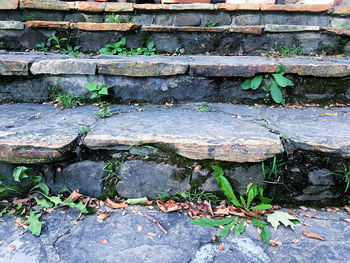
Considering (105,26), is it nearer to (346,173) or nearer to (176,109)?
(176,109)

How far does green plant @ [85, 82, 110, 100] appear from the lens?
5.33ft

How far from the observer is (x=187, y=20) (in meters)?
2.60

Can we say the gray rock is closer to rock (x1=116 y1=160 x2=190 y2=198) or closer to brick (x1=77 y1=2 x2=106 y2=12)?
rock (x1=116 y1=160 x2=190 y2=198)

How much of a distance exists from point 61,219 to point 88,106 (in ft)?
2.77

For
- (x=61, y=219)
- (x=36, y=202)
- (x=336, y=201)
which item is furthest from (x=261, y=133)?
(x=36, y=202)

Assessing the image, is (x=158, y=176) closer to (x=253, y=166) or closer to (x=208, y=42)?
(x=253, y=166)

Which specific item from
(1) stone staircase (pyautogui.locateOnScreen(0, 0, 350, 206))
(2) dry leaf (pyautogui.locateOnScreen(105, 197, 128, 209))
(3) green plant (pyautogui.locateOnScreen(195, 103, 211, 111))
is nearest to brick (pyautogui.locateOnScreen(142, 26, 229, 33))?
(1) stone staircase (pyautogui.locateOnScreen(0, 0, 350, 206))

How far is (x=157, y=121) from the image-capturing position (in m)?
1.37

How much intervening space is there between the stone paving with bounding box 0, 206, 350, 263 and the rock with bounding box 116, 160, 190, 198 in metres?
0.12

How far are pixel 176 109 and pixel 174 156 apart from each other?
1.76 ft

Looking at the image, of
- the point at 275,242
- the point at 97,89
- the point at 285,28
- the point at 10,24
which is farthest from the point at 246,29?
the point at 10,24

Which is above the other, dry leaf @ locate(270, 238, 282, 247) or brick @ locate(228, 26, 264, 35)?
brick @ locate(228, 26, 264, 35)

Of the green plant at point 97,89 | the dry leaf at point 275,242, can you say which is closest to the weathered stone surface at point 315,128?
the dry leaf at point 275,242

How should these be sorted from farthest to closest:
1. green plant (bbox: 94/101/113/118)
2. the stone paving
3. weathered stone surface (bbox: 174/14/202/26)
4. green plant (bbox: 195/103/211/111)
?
1. weathered stone surface (bbox: 174/14/202/26)
2. green plant (bbox: 195/103/211/111)
3. green plant (bbox: 94/101/113/118)
4. the stone paving
